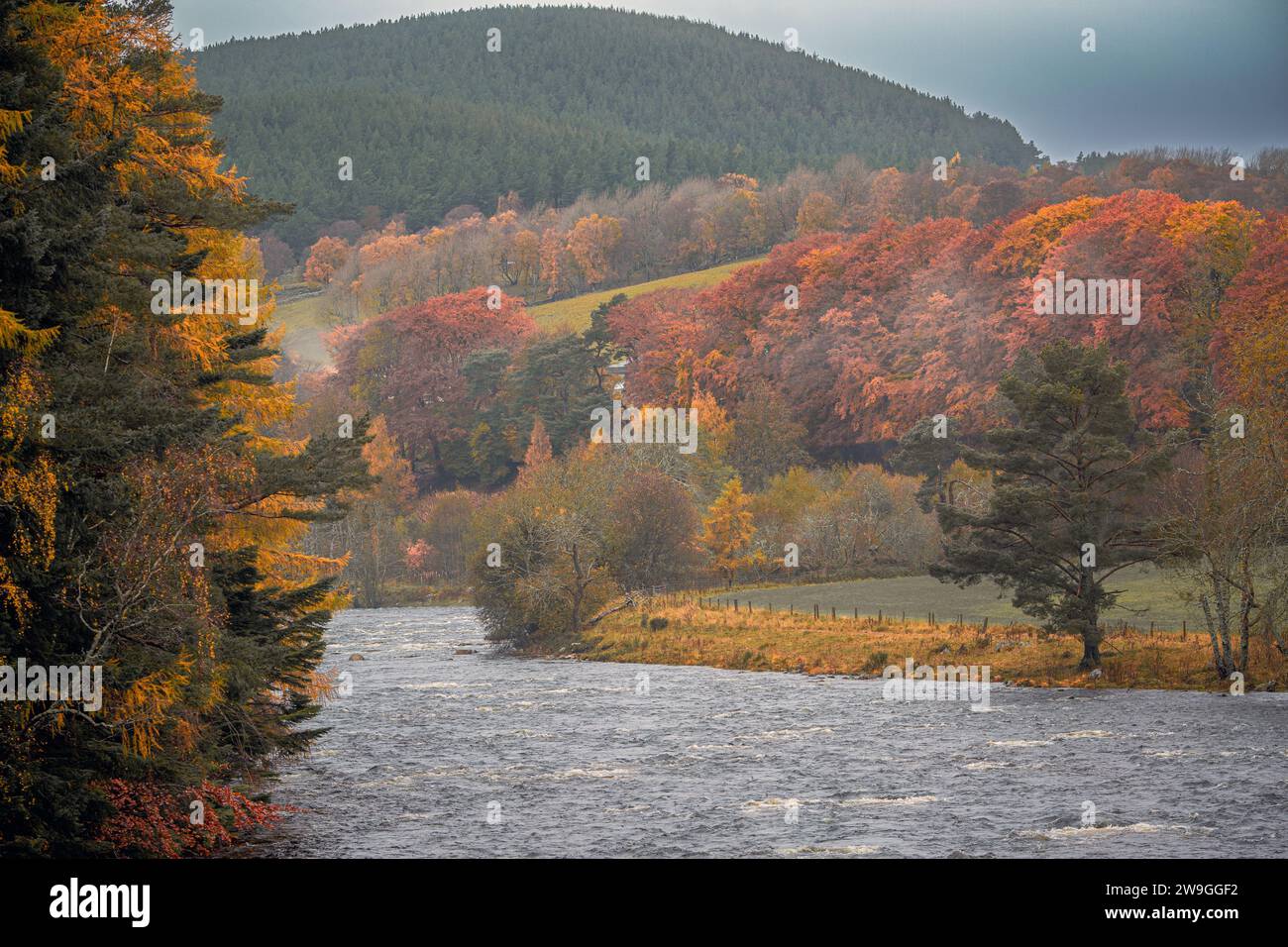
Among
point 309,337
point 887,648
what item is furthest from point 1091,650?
point 309,337

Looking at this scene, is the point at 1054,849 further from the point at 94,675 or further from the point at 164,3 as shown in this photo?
the point at 164,3

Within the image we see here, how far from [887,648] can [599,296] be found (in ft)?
411

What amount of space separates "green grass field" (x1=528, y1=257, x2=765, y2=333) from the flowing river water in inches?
4427

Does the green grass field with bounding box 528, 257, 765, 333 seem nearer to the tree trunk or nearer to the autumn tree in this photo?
the autumn tree

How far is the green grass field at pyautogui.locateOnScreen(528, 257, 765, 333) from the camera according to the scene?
166375mm

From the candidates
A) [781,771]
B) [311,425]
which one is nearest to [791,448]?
[311,425]

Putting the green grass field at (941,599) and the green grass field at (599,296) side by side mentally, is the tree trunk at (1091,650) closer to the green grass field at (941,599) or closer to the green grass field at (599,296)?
the green grass field at (941,599)

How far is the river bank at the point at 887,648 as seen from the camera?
51469 millimetres

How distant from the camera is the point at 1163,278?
86.2 metres

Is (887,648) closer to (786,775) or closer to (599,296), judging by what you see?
(786,775)

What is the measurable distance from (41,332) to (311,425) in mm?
102597

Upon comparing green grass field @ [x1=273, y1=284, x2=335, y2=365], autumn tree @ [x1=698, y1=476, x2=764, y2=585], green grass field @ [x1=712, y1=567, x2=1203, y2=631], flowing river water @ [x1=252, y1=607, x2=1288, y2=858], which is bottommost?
flowing river water @ [x1=252, y1=607, x2=1288, y2=858]

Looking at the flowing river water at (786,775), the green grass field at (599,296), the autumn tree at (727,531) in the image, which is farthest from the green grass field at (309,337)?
the flowing river water at (786,775)

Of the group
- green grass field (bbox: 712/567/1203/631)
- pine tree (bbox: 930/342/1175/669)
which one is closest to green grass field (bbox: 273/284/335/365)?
green grass field (bbox: 712/567/1203/631)
